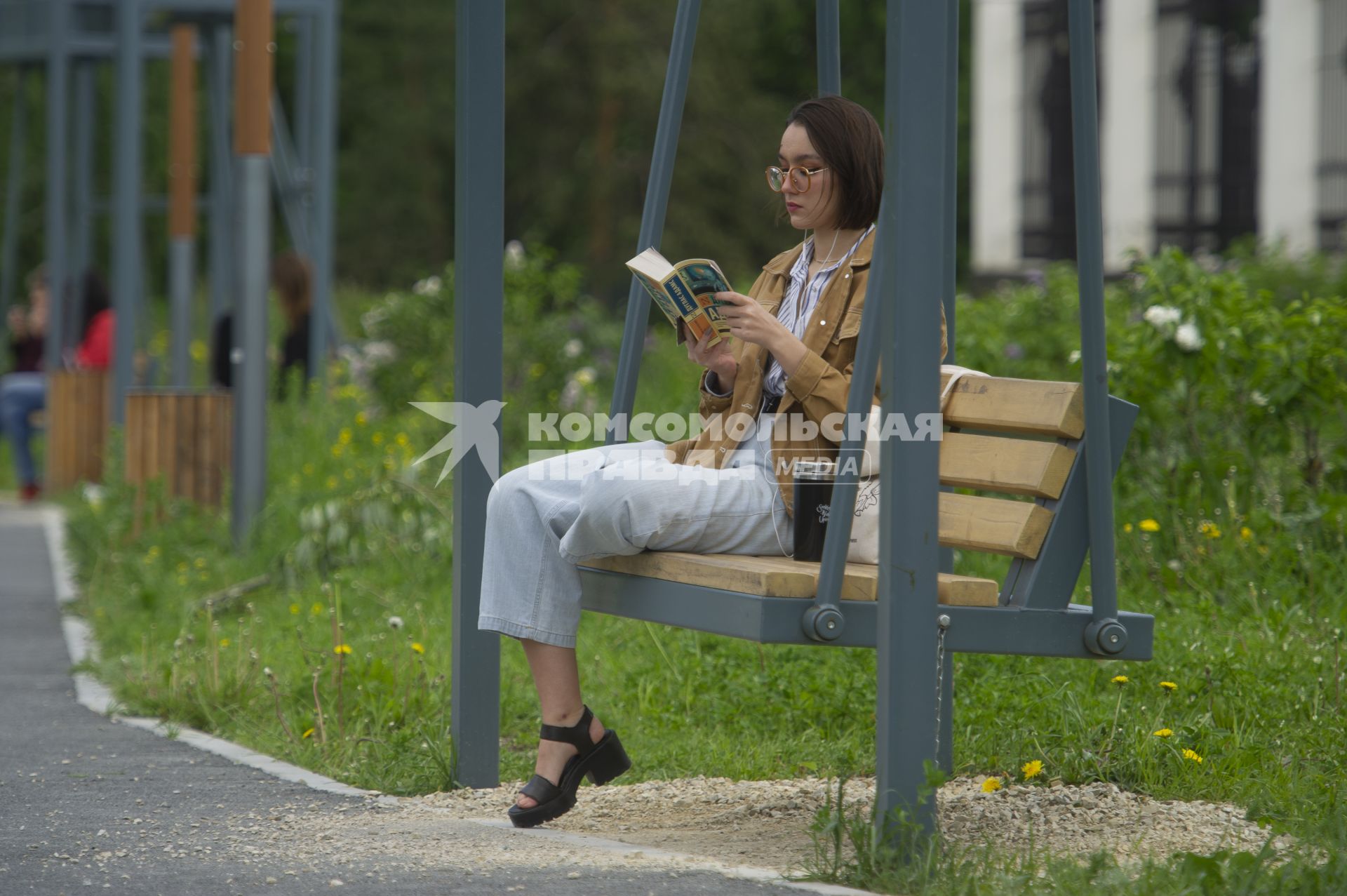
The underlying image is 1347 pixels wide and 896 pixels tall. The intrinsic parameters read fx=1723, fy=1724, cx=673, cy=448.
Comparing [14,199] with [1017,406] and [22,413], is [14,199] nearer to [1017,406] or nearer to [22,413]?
[22,413]

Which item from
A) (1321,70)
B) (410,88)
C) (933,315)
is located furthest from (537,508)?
(410,88)

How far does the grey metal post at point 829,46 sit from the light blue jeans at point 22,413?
9133mm

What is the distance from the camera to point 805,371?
11.3ft

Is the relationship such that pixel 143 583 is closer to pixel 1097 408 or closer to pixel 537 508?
pixel 537 508

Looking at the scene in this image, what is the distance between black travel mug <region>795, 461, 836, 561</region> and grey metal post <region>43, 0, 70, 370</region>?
9.72 meters

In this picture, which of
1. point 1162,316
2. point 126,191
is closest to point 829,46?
point 1162,316

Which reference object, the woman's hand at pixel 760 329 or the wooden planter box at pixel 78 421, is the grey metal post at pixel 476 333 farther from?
the wooden planter box at pixel 78 421

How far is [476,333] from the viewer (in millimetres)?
4094

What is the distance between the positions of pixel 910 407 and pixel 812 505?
44cm

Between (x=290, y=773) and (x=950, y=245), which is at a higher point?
(x=950, y=245)

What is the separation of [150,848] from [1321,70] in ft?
54.1

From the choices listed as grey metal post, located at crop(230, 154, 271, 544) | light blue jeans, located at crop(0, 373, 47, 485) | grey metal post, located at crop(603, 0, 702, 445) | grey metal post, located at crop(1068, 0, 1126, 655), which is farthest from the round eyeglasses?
light blue jeans, located at crop(0, 373, 47, 485)

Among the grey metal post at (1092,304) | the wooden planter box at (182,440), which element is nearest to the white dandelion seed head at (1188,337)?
the grey metal post at (1092,304)

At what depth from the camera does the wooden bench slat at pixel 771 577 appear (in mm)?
3227
